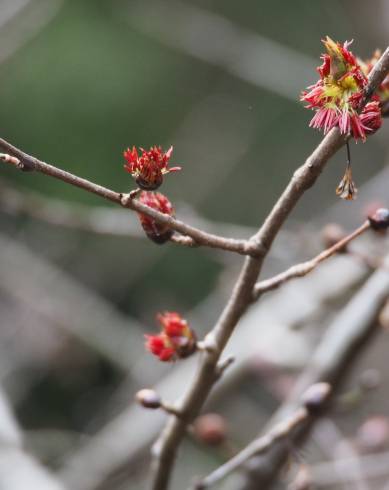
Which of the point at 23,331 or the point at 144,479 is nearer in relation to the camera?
the point at 144,479

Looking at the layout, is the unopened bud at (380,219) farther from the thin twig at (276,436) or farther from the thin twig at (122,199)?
the thin twig at (276,436)

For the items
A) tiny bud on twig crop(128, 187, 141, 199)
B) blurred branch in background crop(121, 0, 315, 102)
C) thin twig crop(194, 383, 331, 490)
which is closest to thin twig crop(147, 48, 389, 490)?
thin twig crop(194, 383, 331, 490)

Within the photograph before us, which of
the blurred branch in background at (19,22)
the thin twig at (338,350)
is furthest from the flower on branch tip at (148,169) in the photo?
the blurred branch in background at (19,22)

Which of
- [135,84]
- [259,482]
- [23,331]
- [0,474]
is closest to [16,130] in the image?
[135,84]

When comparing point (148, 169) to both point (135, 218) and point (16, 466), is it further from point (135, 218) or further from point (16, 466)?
point (135, 218)

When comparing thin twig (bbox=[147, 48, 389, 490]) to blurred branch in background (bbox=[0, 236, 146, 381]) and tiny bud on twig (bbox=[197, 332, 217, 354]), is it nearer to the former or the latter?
tiny bud on twig (bbox=[197, 332, 217, 354])

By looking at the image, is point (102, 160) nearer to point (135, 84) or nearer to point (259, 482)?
point (135, 84)
